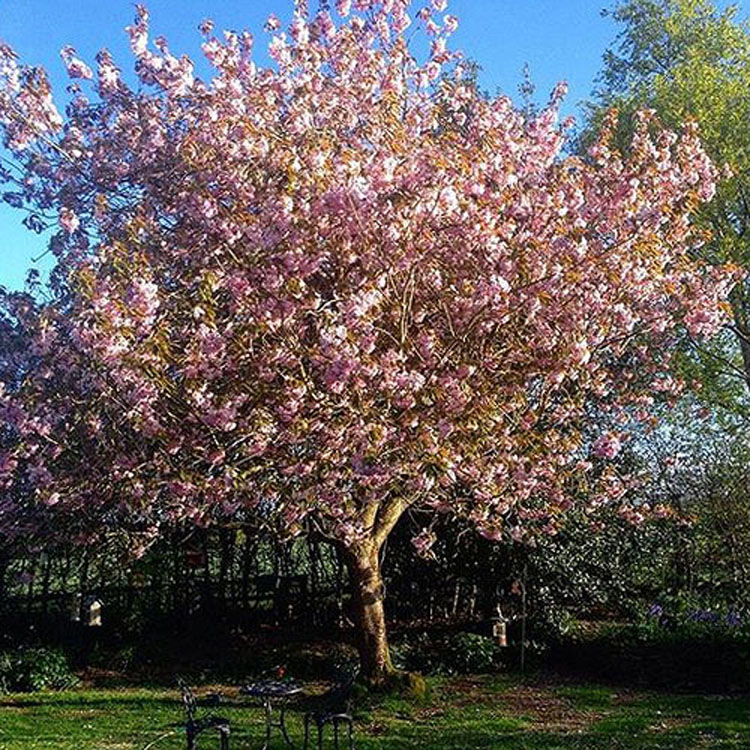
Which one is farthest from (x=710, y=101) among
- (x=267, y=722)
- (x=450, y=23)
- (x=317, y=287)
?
(x=267, y=722)

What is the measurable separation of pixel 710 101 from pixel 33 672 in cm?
1282

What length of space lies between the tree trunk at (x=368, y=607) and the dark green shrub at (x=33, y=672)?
11.1 ft

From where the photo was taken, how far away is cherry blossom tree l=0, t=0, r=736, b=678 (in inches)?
269

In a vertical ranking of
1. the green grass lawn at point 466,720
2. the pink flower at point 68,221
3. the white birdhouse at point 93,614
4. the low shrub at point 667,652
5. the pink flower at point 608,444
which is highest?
the pink flower at point 68,221

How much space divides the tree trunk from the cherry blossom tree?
641 millimetres

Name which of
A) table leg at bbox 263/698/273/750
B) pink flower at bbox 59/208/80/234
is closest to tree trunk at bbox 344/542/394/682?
table leg at bbox 263/698/273/750

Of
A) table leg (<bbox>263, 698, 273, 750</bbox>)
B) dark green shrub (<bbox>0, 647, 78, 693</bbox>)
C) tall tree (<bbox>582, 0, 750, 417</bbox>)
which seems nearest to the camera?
table leg (<bbox>263, 698, 273, 750</bbox>)

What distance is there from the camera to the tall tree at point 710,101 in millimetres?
15188

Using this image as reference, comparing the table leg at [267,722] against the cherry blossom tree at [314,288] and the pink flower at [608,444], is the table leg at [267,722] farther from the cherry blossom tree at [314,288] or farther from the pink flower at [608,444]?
the pink flower at [608,444]

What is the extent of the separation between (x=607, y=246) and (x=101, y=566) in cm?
730

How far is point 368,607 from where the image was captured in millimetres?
9633

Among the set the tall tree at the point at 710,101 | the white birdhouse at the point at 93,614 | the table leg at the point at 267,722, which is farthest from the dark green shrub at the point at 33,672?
the tall tree at the point at 710,101

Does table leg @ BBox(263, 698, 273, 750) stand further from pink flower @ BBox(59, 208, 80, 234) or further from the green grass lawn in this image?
pink flower @ BBox(59, 208, 80, 234)

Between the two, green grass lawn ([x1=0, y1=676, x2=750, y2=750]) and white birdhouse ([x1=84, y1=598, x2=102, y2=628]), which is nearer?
green grass lawn ([x1=0, y1=676, x2=750, y2=750])
